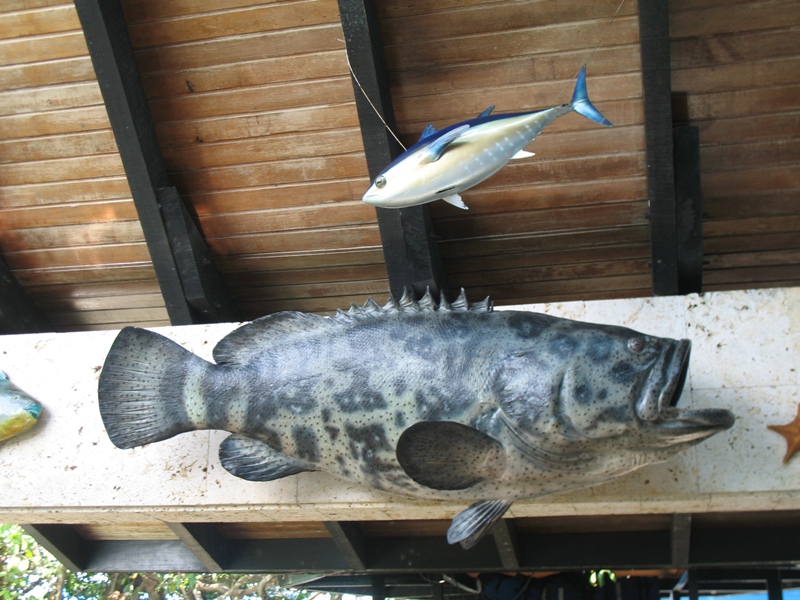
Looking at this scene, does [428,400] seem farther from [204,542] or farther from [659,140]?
[204,542]

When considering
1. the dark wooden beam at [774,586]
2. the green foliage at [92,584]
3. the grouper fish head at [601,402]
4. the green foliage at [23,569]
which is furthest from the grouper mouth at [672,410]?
the green foliage at [23,569]

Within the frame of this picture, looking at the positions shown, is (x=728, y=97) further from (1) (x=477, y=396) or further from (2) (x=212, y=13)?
(2) (x=212, y=13)

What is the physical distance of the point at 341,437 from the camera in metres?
2.54

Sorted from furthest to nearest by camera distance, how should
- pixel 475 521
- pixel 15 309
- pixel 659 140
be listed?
1. pixel 15 309
2. pixel 659 140
3. pixel 475 521

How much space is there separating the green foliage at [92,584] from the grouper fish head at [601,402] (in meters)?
5.44

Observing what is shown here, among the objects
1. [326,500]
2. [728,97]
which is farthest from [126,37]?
[728,97]

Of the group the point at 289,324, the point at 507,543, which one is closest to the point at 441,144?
the point at 289,324

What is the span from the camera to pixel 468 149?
2.15 meters

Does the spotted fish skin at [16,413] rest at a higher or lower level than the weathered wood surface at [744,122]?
lower

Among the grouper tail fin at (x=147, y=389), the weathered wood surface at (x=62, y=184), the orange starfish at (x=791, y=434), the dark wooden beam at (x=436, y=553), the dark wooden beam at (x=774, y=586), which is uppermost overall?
the weathered wood surface at (x=62, y=184)

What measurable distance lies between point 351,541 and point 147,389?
158cm

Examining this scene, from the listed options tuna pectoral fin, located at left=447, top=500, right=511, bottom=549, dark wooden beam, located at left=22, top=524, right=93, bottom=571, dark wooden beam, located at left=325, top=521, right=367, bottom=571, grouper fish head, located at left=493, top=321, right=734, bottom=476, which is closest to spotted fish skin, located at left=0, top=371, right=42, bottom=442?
dark wooden beam, located at left=22, top=524, right=93, bottom=571

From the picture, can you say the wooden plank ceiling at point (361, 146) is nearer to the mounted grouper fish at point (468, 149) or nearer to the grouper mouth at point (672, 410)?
the mounted grouper fish at point (468, 149)

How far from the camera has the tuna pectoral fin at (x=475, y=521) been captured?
238cm
